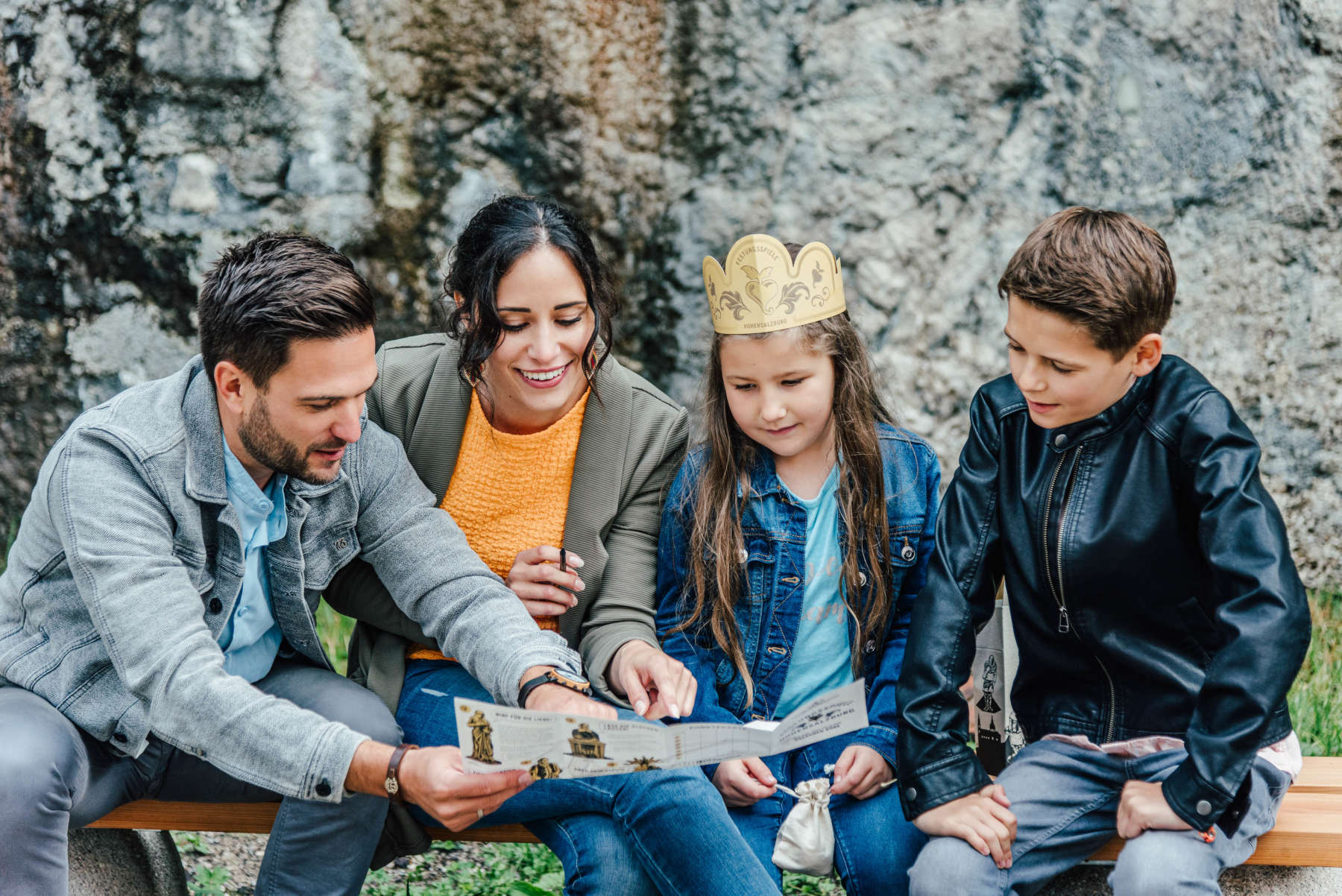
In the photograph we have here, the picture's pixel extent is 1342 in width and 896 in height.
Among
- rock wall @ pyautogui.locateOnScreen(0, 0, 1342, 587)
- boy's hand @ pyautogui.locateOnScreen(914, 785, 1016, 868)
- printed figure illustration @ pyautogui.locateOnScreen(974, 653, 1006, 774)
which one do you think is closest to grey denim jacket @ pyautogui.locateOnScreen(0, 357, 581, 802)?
boy's hand @ pyautogui.locateOnScreen(914, 785, 1016, 868)

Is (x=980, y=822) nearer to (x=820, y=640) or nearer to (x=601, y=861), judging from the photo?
(x=820, y=640)

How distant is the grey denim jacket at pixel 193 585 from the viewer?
2.06 metres

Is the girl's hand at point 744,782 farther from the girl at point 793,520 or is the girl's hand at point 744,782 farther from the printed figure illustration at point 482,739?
the printed figure illustration at point 482,739

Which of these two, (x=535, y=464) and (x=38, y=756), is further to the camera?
(x=535, y=464)

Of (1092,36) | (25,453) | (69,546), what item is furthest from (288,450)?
(1092,36)

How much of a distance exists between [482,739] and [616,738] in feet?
0.70

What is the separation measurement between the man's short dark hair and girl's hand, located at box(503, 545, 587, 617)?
63cm

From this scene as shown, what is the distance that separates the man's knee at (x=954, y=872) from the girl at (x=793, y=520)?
12.3 inches

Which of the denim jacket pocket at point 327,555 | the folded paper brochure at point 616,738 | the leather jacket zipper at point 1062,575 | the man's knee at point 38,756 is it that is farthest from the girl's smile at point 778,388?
the man's knee at point 38,756

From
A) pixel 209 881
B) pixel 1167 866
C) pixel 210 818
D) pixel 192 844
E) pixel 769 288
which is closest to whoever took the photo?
pixel 1167 866

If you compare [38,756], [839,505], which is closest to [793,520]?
[839,505]

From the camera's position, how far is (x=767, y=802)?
2432mm

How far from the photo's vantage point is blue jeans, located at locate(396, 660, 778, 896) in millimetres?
2158

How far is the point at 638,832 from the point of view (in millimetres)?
2254
